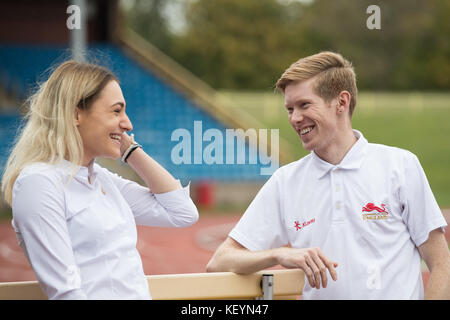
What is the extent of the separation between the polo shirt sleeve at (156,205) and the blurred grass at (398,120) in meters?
20.0

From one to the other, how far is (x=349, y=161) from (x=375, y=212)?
23 centimetres

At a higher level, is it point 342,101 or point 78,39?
point 78,39

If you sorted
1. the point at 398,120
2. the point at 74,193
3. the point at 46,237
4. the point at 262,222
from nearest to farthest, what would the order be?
the point at 46,237
the point at 74,193
the point at 262,222
the point at 398,120

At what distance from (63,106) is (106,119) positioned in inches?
6.0

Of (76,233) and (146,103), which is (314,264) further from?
(146,103)

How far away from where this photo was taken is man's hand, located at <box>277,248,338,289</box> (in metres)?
2.15

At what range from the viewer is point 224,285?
2391 mm

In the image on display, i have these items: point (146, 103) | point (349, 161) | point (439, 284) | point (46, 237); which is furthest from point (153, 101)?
point (46, 237)

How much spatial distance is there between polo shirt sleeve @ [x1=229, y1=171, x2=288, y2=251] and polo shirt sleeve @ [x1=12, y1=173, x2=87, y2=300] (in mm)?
752

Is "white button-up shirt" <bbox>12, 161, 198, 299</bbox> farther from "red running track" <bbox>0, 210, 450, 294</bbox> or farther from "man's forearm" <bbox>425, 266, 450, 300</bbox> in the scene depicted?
"red running track" <bbox>0, 210, 450, 294</bbox>

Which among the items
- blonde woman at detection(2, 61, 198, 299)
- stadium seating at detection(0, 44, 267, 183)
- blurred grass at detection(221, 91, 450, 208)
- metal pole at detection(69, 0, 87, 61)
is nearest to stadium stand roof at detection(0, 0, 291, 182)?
stadium seating at detection(0, 44, 267, 183)

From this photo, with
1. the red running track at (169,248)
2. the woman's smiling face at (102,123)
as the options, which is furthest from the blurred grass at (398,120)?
the woman's smiling face at (102,123)

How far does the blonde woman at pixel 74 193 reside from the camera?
1914 millimetres

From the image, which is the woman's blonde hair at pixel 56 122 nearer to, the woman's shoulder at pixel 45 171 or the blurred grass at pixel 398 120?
the woman's shoulder at pixel 45 171
